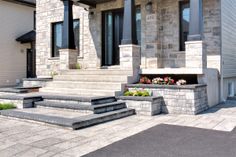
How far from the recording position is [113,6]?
10547 mm

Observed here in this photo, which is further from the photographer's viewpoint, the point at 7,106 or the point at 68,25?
the point at 68,25

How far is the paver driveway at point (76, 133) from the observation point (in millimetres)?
3799

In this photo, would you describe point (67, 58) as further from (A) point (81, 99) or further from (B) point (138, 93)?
(B) point (138, 93)

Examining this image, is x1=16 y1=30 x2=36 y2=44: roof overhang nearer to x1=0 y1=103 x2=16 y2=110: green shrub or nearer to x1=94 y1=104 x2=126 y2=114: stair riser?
x1=0 y1=103 x2=16 y2=110: green shrub

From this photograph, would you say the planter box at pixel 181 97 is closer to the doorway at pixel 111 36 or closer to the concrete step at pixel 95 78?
the concrete step at pixel 95 78

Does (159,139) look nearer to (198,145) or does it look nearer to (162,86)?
(198,145)

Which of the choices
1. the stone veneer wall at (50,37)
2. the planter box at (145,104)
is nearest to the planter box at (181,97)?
the planter box at (145,104)

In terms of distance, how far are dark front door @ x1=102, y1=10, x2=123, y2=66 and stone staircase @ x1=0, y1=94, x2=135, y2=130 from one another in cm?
419

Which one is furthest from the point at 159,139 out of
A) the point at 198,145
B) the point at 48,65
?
the point at 48,65

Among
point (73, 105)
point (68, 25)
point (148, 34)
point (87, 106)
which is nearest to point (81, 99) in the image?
point (73, 105)

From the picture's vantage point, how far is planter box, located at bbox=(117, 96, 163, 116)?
6.63 m

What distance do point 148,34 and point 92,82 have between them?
3.03 metres

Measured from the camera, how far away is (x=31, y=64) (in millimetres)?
16906

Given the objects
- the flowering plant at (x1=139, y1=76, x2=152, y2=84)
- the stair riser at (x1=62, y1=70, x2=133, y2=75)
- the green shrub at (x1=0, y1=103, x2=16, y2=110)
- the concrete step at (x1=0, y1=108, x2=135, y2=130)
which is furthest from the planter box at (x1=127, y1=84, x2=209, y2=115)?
the green shrub at (x1=0, y1=103, x2=16, y2=110)
